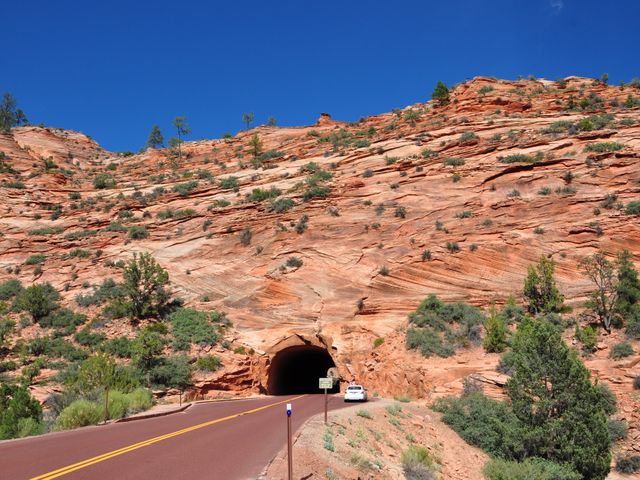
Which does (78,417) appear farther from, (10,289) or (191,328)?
(10,289)

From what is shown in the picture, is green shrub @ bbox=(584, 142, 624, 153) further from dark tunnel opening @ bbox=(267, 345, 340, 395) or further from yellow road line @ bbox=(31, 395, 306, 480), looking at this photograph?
yellow road line @ bbox=(31, 395, 306, 480)

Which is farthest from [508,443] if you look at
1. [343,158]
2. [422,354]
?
[343,158]

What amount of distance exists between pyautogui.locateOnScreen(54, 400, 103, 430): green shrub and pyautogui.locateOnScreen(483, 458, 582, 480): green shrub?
1292 centimetres

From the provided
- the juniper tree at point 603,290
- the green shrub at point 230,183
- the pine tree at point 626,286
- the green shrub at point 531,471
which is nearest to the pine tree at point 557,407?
the green shrub at point 531,471

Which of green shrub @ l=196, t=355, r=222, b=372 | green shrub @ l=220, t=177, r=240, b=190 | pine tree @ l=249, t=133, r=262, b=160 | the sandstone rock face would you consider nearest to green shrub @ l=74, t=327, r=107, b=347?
the sandstone rock face

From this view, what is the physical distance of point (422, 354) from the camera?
25328mm

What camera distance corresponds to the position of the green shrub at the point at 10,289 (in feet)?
114

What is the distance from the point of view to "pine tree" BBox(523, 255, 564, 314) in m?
25.9

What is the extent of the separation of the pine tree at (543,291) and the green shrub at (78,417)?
21.4 metres

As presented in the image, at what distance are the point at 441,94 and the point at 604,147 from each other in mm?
25479

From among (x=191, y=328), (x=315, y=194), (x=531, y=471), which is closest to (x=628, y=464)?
(x=531, y=471)

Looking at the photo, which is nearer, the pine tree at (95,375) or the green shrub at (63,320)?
the pine tree at (95,375)

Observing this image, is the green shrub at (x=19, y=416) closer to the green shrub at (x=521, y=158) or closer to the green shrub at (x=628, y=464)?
the green shrub at (x=628, y=464)

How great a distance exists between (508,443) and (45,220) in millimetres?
43350
